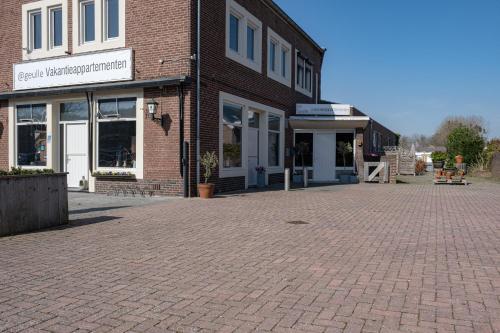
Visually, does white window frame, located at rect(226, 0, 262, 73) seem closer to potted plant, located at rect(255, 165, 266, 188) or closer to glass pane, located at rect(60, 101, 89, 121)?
potted plant, located at rect(255, 165, 266, 188)

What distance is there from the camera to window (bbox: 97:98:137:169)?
13828 mm

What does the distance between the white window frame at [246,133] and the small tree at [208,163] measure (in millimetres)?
1031

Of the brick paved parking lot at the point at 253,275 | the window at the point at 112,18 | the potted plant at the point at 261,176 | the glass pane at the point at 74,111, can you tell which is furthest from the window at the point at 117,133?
the potted plant at the point at 261,176

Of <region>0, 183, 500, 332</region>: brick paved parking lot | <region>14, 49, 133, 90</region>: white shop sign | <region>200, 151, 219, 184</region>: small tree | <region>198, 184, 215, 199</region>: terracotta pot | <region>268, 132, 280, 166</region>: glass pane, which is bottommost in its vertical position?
<region>0, 183, 500, 332</region>: brick paved parking lot

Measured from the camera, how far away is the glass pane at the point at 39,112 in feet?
51.3

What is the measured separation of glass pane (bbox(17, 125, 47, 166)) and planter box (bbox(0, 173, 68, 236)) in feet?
26.2

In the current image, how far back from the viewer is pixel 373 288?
470 cm

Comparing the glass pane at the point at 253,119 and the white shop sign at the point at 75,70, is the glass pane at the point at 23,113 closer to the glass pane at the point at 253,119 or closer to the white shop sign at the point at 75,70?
the white shop sign at the point at 75,70

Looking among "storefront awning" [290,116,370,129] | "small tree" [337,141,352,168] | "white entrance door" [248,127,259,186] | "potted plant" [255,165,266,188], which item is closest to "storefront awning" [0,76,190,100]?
"white entrance door" [248,127,259,186]

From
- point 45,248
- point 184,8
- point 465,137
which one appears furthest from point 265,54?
point 465,137

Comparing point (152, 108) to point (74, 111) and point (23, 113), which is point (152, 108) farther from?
point (23, 113)

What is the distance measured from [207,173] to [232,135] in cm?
298

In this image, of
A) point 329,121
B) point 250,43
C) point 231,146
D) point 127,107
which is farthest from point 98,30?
point 329,121

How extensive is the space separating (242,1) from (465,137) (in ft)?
72.4
